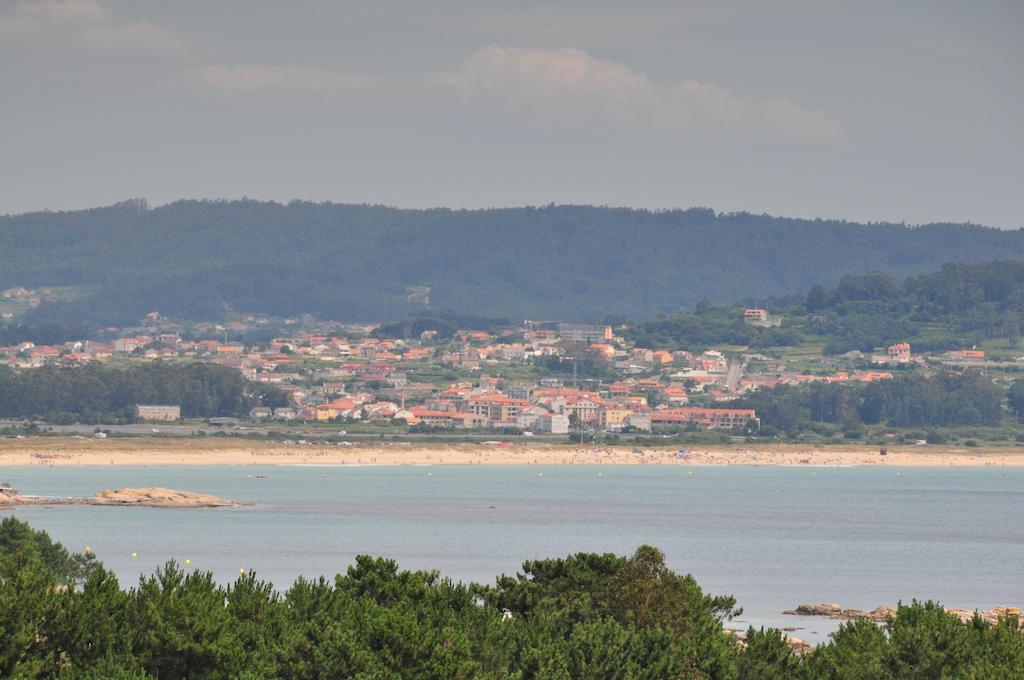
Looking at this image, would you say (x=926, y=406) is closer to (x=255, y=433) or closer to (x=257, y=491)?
(x=255, y=433)

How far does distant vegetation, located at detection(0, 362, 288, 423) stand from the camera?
15250 centimetres

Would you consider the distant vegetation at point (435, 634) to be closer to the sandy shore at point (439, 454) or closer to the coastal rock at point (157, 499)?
the coastal rock at point (157, 499)

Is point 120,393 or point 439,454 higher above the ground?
point 120,393

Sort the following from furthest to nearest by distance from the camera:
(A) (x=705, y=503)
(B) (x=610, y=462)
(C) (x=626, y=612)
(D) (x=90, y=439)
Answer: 1. (B) (x=610, y=462)
2. (D) (x=90, y=439)
3. (A) (x=705, y=503)
4. (C) (x=626, y=612)

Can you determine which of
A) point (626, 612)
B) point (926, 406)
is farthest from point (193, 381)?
point (626, 612)

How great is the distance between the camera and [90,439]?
401 ft

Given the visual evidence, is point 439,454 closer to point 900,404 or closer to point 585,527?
point 900,404

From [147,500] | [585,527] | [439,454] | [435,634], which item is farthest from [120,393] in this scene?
[435,634]

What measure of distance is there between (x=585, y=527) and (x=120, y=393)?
93.9 meters

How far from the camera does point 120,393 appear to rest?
15762cm

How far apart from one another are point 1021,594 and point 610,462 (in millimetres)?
84824

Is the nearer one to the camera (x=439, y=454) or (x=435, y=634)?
(x=435, y=634)

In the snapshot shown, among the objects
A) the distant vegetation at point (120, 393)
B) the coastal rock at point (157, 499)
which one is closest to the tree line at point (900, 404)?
the distant vegetation at point (120, 393)

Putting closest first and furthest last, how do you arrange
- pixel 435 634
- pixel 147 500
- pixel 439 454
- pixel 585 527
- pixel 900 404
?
pixel 435 634
pixel 585 527
pixel 147 500
pixel 439 454
pixel 900 404
